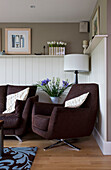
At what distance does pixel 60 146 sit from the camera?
2902mm

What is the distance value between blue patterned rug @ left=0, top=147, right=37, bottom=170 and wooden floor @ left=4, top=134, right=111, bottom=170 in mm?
75

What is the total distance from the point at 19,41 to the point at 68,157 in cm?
289

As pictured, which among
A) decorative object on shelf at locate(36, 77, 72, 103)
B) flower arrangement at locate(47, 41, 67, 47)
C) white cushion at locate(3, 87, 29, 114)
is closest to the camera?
white cushion at locate(3, 87, 29, 114)

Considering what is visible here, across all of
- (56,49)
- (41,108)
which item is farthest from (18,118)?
(56,49)

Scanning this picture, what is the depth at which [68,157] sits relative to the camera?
247 cm

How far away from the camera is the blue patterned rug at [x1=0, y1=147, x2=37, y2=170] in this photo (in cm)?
219

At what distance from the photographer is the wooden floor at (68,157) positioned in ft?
7.22

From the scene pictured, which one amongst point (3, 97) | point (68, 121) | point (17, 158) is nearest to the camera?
point (17, 158)

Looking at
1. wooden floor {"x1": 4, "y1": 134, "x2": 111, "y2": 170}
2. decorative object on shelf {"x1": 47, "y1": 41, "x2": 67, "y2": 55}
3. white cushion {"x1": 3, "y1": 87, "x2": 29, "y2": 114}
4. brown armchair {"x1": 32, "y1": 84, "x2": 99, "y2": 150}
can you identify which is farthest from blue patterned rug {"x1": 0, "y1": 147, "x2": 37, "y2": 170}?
decorative object on shelf {"x1": 47, "y1": 41, "x2": 67, "y2": 55}

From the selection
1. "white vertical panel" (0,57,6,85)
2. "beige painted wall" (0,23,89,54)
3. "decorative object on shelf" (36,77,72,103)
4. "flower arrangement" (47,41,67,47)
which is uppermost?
"beige painted wall" (0,23,89,54)

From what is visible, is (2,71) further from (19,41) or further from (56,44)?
(56,44)

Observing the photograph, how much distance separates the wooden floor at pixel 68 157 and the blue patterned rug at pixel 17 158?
3.0 inches

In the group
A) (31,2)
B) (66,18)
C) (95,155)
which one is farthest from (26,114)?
(66,18)

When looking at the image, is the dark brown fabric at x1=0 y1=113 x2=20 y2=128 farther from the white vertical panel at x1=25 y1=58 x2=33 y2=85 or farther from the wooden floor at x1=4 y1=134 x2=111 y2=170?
the white vertical panel at x1=25 y1=58 x2=33 y2=85
